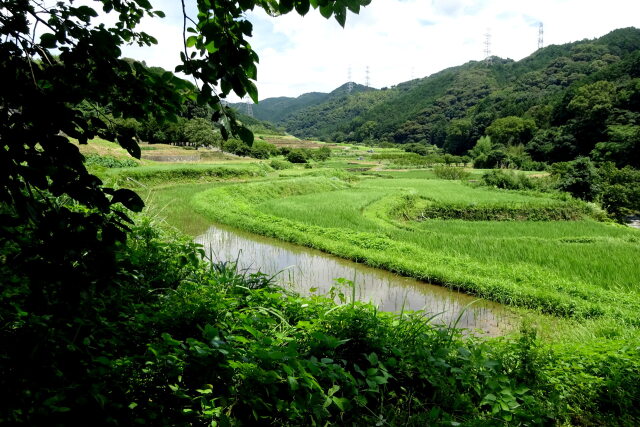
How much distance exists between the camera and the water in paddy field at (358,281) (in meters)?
6.02

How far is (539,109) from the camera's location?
52500mm

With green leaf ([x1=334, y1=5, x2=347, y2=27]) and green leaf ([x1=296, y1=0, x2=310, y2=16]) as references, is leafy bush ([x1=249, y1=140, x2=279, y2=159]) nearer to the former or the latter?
green leaf ([x1=296, y1=0, x2=310, y2=16])

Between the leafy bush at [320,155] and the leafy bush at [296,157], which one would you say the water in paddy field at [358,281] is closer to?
the leafy bush at [296,157]

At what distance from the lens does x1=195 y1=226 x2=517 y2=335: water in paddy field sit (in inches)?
237

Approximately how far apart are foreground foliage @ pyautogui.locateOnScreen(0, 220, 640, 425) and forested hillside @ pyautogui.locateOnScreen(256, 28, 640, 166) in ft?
119

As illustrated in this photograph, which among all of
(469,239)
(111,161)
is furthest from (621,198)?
(111,161)

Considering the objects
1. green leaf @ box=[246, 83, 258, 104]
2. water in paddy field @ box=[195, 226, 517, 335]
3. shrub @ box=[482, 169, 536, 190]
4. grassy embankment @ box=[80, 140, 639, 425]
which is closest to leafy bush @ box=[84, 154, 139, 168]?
grassy embankment @ box=[80, 140, 639, 425]

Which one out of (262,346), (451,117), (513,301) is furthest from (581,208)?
(451,117)

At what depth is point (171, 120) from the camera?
183 centimetres

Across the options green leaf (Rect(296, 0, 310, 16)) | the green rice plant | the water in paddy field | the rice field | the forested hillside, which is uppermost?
the forested hillside

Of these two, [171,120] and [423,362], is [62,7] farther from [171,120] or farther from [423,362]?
[423,362]

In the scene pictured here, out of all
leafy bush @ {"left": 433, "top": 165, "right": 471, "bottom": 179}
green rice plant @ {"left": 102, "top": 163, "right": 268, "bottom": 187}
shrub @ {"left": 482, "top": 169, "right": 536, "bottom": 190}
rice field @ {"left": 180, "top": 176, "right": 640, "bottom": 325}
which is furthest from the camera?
leafy bush @ {"left": 433, "top": 165, "right": 471, "bottom": 179}

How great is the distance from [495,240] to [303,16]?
10047 millimetres

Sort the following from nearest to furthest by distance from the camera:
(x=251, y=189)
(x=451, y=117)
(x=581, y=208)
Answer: (x=581, y=208)
(x=251, y=189)
(x=451, y=117)
